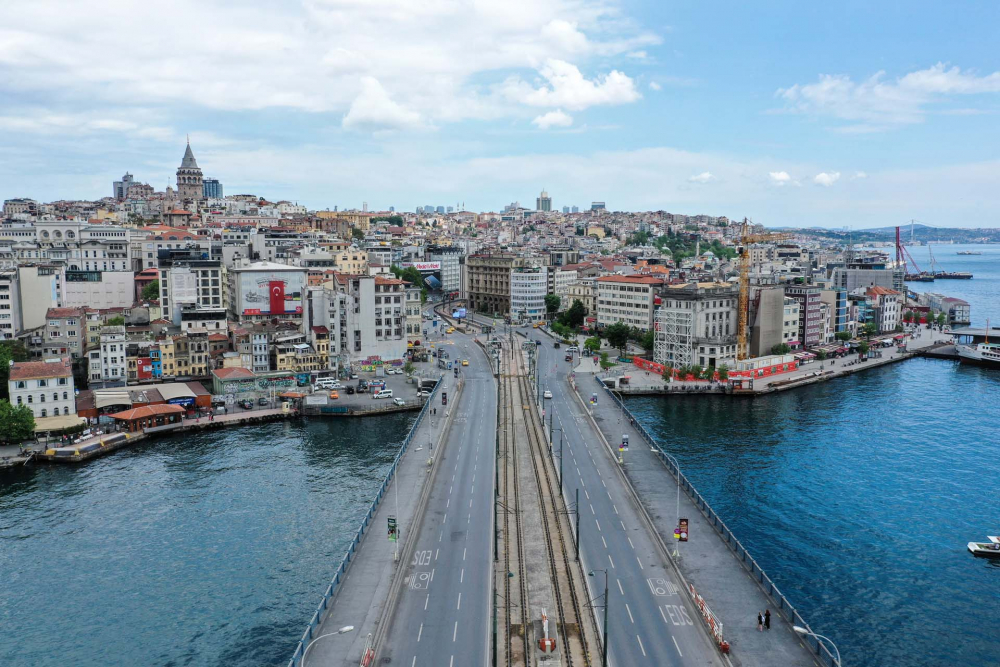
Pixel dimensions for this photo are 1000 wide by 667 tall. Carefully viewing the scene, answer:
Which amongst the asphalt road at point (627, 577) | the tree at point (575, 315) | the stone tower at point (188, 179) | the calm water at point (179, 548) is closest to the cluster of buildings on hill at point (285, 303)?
the tree at point (575, 315)

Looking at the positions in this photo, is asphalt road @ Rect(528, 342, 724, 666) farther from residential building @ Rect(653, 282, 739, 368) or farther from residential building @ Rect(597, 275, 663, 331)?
residential building @ Rect(597, 275, 663, 331)

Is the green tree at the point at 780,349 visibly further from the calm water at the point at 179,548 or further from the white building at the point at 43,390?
the white building at the point at 43,390

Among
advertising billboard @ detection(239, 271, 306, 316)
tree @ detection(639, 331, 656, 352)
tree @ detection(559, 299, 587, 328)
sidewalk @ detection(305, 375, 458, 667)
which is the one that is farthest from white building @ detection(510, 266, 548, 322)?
sidewalk @ detection(305, 375, 458, 667)

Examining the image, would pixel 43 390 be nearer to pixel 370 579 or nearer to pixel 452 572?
pixel 370 579

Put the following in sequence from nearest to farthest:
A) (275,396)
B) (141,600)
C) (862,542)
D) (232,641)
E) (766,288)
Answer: (232,641), (141,600), (862,542), (275,396), (766,288)

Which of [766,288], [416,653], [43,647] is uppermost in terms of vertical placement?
[766,288]

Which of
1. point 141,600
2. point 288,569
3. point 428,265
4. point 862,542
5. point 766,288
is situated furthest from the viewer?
point 428,265

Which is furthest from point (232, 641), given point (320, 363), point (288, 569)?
point (320, 363)

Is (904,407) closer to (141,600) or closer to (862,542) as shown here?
(862,542)
